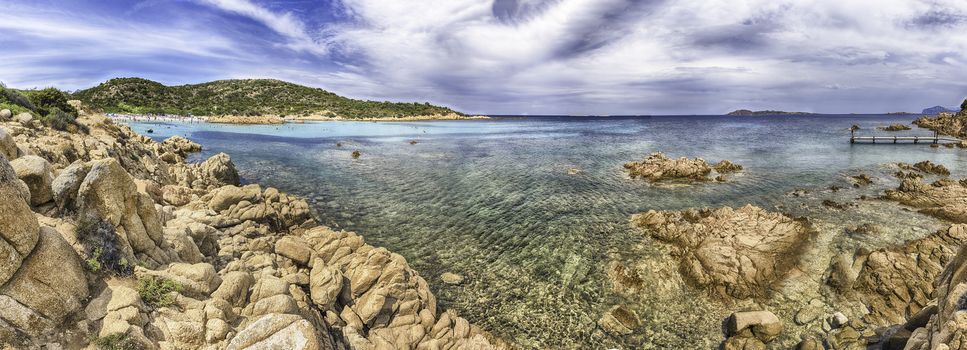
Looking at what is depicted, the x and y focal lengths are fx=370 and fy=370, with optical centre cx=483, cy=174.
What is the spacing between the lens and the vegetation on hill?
2327cm

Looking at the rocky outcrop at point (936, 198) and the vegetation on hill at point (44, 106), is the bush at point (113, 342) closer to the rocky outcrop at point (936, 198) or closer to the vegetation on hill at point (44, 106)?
the vegetation on hill at point (44, 106)

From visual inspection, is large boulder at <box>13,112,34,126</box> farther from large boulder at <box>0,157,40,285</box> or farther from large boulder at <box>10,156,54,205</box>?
large boulder at <box>0,157,40,285</box>

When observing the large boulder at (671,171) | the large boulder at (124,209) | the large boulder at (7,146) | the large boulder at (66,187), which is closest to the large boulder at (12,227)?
the large boulder at (124,209)

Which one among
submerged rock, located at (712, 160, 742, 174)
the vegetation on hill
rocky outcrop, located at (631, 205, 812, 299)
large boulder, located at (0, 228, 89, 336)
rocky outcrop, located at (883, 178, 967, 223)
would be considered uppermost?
the vegetation on hill

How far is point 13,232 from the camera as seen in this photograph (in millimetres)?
6664

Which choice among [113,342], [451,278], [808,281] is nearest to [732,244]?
[808,281]

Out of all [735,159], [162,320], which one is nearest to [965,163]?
[735,159]

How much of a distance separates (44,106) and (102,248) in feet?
104

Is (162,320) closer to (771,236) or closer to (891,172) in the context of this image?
(771,236)

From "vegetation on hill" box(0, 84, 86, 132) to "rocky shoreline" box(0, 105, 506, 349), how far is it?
7.73 m

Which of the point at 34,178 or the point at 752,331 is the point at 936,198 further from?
the point at 34,178

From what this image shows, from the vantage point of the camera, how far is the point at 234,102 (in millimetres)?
148875

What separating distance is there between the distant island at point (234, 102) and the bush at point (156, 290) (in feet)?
400

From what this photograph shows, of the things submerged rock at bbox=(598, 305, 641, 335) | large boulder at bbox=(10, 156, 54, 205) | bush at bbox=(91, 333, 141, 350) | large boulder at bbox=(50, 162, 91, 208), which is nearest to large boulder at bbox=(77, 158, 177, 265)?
large boulder at bbox=(50, 162, 91, 208)
